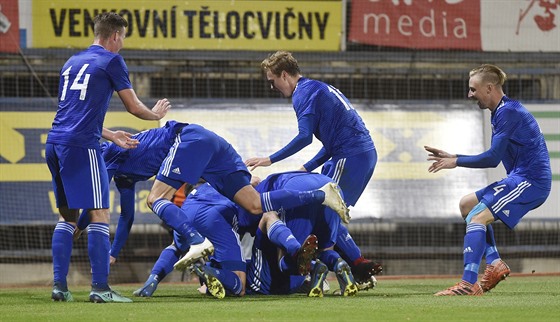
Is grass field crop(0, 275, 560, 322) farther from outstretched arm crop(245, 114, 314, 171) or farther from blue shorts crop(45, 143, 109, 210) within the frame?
outstretched arm crop(245, 114, 314, 171)

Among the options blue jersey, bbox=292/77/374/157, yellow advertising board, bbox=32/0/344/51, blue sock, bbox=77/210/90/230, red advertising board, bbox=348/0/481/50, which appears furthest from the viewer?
red advertising board, bbox=348/0/481/50

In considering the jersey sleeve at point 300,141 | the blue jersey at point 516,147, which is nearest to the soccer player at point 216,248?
the jersey sleeve at point 300,141

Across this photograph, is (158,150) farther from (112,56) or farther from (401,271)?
(401,271)

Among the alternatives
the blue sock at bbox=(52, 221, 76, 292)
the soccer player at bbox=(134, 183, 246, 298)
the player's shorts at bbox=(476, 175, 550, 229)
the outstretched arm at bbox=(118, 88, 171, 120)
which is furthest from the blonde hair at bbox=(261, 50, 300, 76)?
the blue sock at bbox=(52, 221, 76, 292)

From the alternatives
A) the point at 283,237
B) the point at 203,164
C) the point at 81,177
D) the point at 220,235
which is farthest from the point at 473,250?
the point at 81,177

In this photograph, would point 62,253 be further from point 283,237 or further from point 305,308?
point 305,308

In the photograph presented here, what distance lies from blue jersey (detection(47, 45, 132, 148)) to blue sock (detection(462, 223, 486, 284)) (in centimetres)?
281

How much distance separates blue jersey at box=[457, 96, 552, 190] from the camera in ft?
26.7

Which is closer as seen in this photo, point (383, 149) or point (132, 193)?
point (132, 193)

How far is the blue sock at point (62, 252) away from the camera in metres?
7.81

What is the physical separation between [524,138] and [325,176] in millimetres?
1573

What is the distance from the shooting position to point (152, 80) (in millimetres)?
14500

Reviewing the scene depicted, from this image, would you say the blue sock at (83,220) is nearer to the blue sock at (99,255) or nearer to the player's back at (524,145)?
the blue sock at (99,255)

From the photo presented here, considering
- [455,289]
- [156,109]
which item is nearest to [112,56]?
[156,109]
